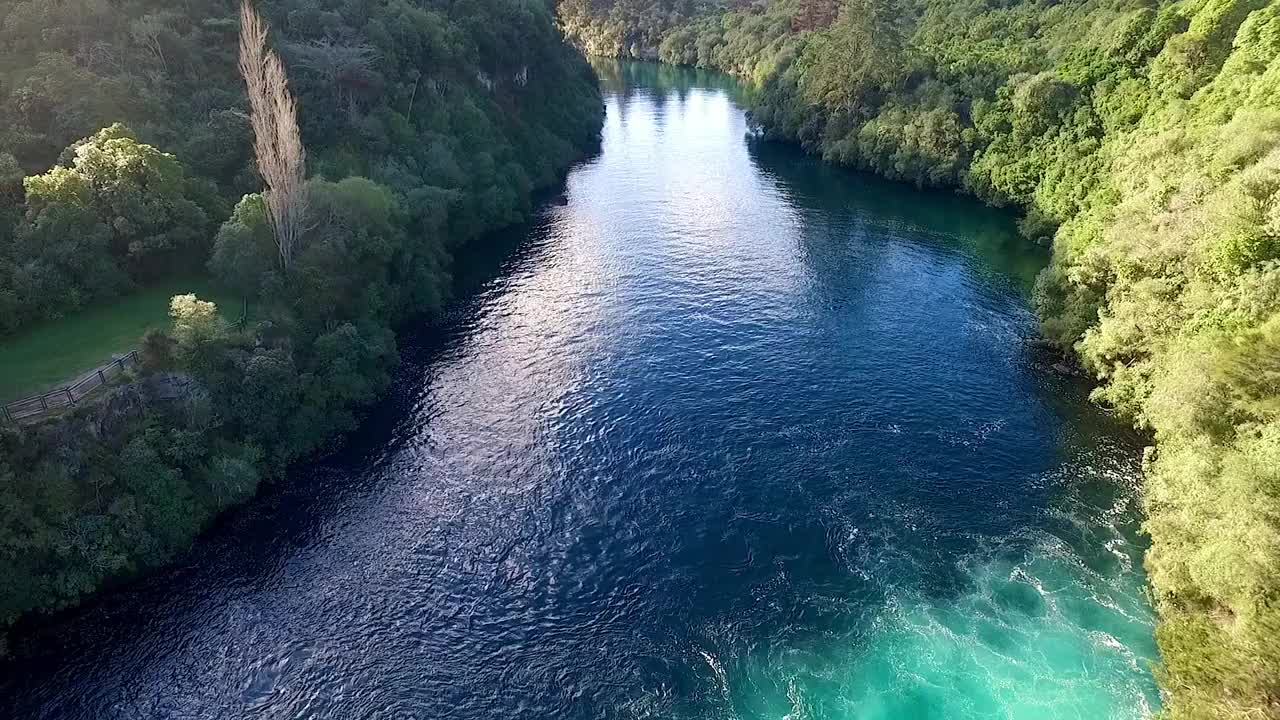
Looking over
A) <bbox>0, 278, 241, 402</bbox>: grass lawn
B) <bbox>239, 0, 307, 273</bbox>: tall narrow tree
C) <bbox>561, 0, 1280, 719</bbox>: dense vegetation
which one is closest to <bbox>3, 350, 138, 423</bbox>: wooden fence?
<bbox>0, 278, 241, 402</bbox>: grass lawn

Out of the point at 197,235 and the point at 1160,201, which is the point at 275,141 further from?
the point at 1160,201

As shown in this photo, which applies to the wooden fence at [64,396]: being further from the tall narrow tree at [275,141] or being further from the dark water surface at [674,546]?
the tall narrow tree at [275,141]

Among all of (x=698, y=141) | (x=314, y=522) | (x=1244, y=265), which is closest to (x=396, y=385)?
(x=314, y=522)

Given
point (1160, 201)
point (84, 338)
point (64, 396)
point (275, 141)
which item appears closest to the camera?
point (64, 396)

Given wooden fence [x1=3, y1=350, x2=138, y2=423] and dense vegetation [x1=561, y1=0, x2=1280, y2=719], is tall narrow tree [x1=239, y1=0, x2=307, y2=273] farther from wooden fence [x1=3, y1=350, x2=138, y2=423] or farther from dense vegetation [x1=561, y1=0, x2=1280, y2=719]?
dense vegetation [x1=561, y1=0, x2=1280, y2=719]

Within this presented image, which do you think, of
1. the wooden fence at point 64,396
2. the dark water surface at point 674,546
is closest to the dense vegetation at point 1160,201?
the dark water surface at point 674,546

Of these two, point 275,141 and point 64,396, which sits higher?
point 275,141

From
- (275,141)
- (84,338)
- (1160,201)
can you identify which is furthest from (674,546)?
(1160,201)

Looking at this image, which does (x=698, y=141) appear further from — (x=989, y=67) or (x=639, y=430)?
(x=639, y=430)
